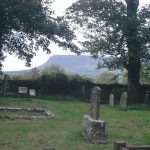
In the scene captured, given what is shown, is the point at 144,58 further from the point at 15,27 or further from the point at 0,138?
the point at 0,138

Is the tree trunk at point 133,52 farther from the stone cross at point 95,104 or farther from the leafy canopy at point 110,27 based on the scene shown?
the stone cross at point 95,104

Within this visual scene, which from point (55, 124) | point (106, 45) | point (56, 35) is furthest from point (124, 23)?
point (55, 124)

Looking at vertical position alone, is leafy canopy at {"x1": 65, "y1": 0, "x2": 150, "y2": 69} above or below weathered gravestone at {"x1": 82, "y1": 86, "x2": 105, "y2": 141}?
above

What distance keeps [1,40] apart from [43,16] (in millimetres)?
3602

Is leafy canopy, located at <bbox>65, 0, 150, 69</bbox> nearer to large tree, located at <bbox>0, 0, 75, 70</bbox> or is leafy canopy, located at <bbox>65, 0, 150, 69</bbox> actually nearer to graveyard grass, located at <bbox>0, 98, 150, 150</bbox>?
large tree, located at <bbox>0, 0, 75, 70</bbox>

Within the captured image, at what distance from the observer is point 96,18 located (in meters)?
35.6

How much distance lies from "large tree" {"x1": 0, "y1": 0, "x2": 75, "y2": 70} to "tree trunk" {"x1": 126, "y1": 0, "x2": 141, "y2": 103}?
4639 millimetres

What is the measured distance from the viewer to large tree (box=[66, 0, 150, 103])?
33.7m

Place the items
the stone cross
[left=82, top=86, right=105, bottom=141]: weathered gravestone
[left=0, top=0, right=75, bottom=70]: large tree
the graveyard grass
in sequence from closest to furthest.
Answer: the graveyard grass → [left=82, top=86, right=105, bottom=141]: weathered gravestone → the stone cross → [left=0, top=0, right=75, bottom=70]: large tree

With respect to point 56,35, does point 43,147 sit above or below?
below

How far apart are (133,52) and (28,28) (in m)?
8.14

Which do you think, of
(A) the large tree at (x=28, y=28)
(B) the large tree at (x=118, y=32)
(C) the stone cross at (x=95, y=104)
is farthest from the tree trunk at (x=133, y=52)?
(C) the stone cross at (x=95, y=104)

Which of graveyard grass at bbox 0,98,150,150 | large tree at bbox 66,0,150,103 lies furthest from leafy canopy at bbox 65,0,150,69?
graveyard grass at bbox 0,98,150,150

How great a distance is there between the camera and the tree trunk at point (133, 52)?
3353cm
